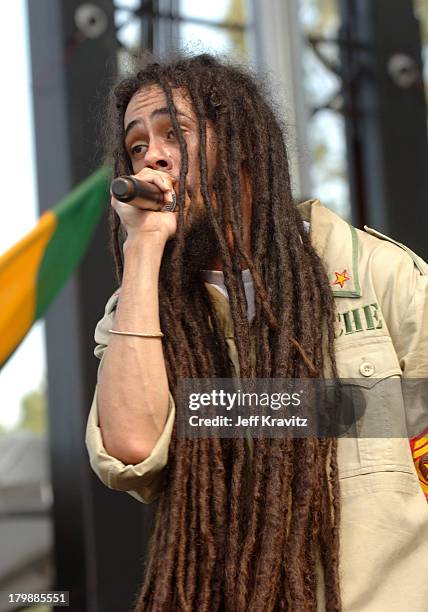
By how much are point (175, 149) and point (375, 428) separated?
24.5 inches

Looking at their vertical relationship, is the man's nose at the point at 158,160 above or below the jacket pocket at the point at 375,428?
above

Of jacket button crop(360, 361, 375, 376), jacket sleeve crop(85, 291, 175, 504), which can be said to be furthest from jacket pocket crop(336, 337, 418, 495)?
jacket sleeve crop(85, 291, 175, 504)

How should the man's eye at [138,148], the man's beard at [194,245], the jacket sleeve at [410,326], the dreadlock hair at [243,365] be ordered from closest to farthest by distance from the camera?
the dreadlock hair at [243,365] < the jacket sleeve at [410,326] < the man's beard at [194,245] < the man's eye at [138,148]

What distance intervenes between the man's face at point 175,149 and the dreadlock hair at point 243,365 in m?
0.02

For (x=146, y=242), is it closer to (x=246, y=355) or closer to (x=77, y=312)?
(x=246, y=355)

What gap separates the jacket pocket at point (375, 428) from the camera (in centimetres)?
160

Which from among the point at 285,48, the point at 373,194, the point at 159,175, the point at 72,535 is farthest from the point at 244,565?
the point at 373,194

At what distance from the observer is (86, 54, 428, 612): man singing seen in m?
1.57

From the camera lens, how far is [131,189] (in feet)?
5.22

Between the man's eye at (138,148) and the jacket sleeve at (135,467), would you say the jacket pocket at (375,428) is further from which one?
the man's eye at (138,148)

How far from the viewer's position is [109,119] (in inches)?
82.3

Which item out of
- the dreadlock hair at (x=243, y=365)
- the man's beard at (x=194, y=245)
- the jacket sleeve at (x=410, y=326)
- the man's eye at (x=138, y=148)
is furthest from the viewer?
the man's eye at (x=138, y=148)

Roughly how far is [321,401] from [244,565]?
300mm

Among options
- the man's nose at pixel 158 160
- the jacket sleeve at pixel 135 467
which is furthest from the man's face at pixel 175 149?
the jacket sleeve at pixel 135 467
